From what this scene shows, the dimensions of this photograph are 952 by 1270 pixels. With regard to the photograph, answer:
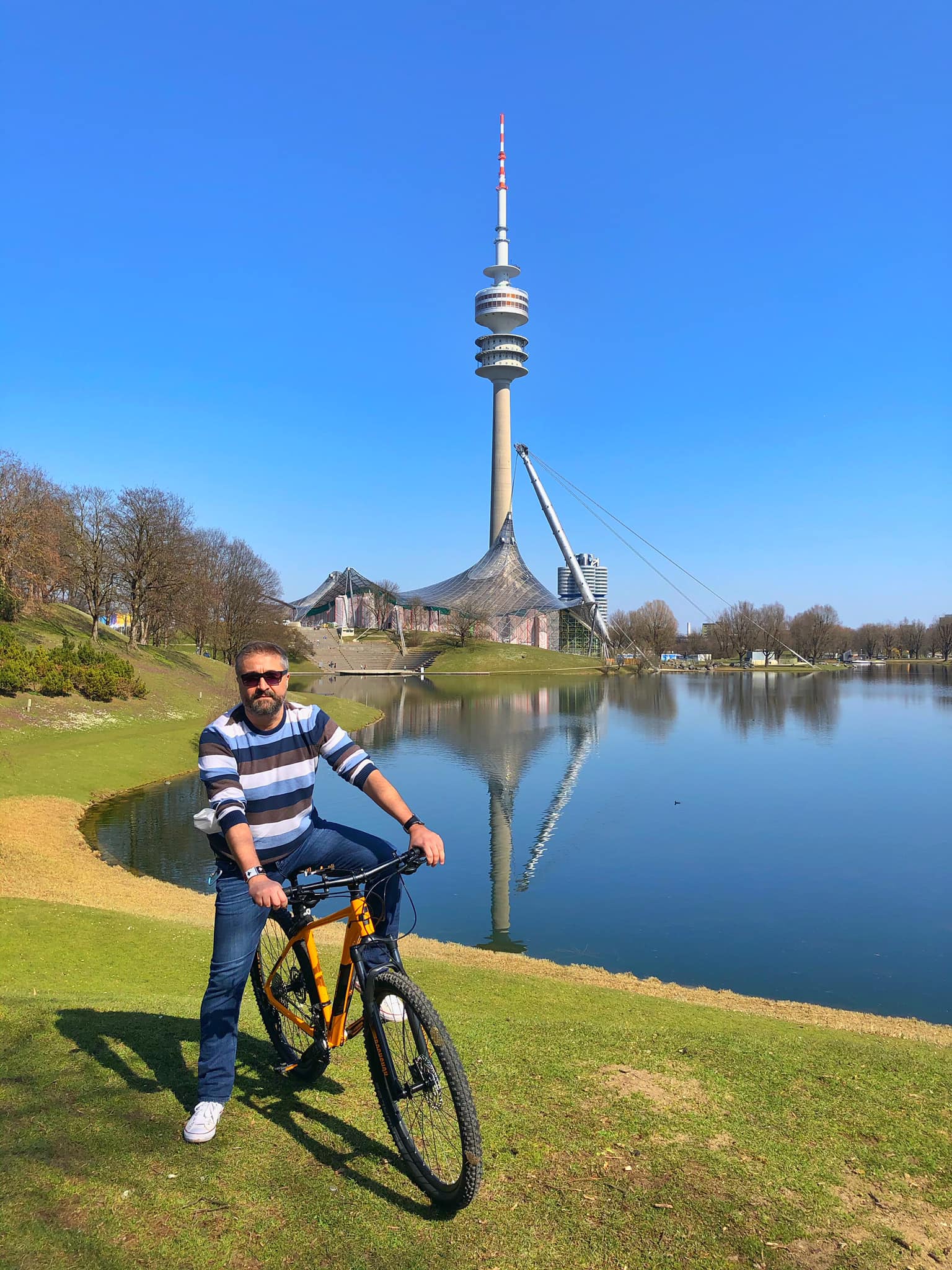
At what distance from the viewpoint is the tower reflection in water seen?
58.1 ft

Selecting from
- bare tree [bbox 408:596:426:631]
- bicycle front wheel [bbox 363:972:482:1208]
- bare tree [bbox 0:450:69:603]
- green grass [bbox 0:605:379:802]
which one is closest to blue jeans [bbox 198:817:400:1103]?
bicycle front wheel [bbox 363:972:482:1208]

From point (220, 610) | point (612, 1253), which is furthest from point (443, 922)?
point (220, 610)

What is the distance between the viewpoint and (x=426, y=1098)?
11.8 ft

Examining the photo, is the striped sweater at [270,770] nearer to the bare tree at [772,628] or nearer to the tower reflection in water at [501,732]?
the tower reflection in water at [501,732]

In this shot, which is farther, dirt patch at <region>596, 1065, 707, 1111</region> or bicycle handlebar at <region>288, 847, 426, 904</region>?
dirt patch at <region>596, 1065, 707, 1111</region>

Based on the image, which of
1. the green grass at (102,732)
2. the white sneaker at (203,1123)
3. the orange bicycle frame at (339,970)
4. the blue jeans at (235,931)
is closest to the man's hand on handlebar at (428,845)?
the blue jeans at (235,931)

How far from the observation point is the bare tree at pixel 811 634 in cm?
12706

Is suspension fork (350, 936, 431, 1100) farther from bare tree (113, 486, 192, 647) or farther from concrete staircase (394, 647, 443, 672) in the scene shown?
concrete staircase (394, 647, 443, 672)

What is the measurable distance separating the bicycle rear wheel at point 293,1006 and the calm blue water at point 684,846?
321 inches

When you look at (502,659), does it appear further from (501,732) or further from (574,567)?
(501,732)

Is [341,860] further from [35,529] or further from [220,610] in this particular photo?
[220,610]

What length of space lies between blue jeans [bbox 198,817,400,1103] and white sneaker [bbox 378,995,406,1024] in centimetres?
32

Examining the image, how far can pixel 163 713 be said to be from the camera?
3328 centimetres

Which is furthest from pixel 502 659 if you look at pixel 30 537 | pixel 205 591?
pixel 30 537
